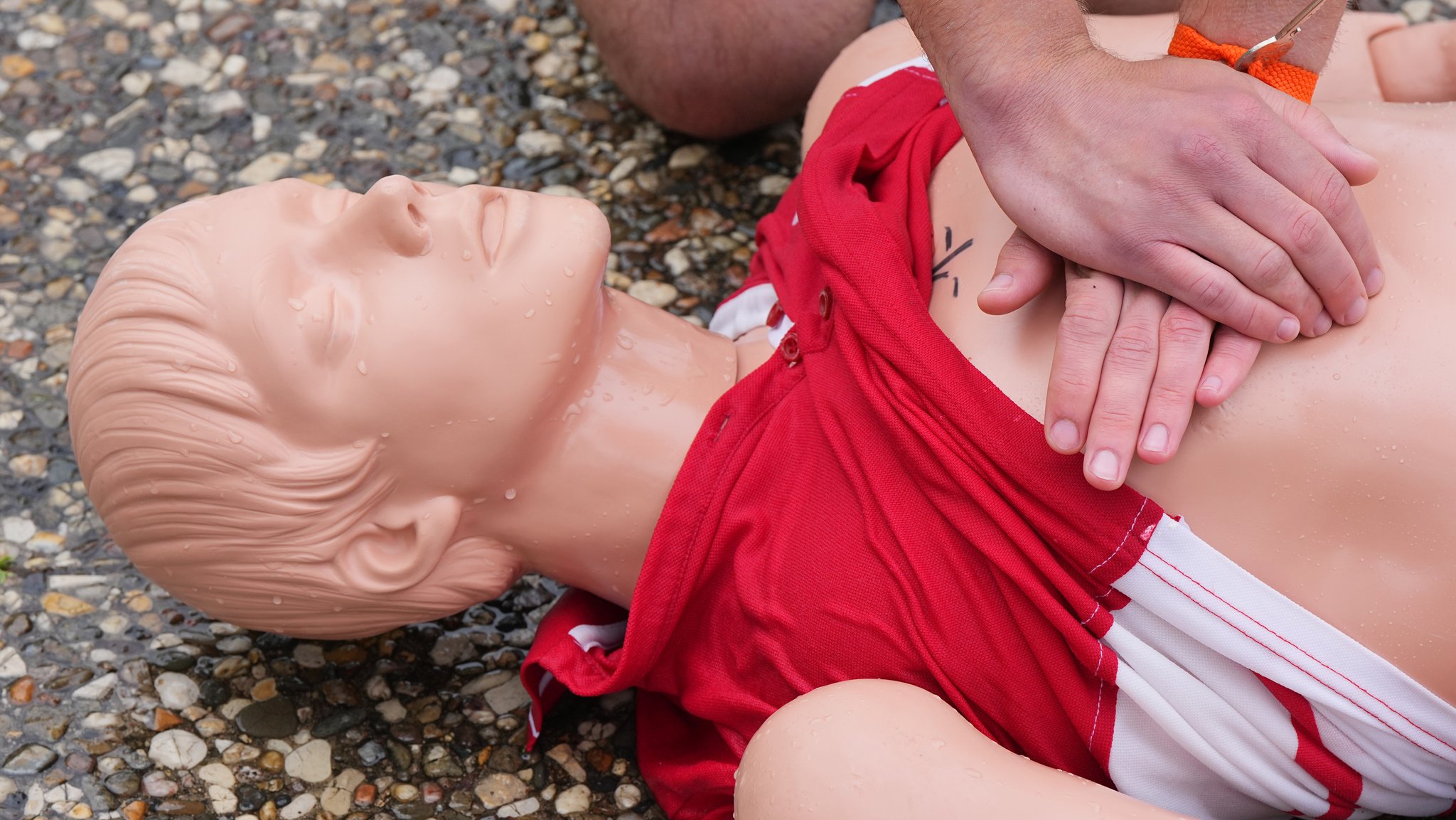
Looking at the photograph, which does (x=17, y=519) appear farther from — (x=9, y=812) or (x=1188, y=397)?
(x=1188, y=397)

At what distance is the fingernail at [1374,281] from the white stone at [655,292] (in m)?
1.29

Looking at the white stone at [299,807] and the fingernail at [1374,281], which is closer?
the fingernail at [1374,281]

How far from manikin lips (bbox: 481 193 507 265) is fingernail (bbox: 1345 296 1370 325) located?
97cm

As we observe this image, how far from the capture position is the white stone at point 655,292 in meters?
2.35

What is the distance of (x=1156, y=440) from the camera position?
132 centimetres

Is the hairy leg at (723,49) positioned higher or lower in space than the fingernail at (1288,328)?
lower

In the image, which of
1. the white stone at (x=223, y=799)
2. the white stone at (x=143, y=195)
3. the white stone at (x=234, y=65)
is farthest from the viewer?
the white stone at (x=234, y=65)

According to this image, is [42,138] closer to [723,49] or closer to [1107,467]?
[723,49]

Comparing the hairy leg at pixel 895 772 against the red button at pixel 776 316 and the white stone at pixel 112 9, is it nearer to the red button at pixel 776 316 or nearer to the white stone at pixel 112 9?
the red button at pixel 776 316

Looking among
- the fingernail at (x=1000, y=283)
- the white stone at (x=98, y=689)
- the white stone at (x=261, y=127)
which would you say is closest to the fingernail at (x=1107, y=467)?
the fingernail at (x=1000, y=283)

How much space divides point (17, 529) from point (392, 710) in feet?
2.42

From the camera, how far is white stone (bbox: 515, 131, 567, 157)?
8.46 ft

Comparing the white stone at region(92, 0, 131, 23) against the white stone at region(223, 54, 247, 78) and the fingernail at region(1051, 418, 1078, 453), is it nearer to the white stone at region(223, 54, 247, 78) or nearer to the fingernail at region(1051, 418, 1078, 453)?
the white stone at region(223, 54, 247, 78)

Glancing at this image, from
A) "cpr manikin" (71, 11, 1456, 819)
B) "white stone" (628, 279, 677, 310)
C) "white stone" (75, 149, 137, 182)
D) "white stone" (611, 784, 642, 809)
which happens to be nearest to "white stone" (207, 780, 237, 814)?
"cpr manikin" (71, 11, 1456, 819)
